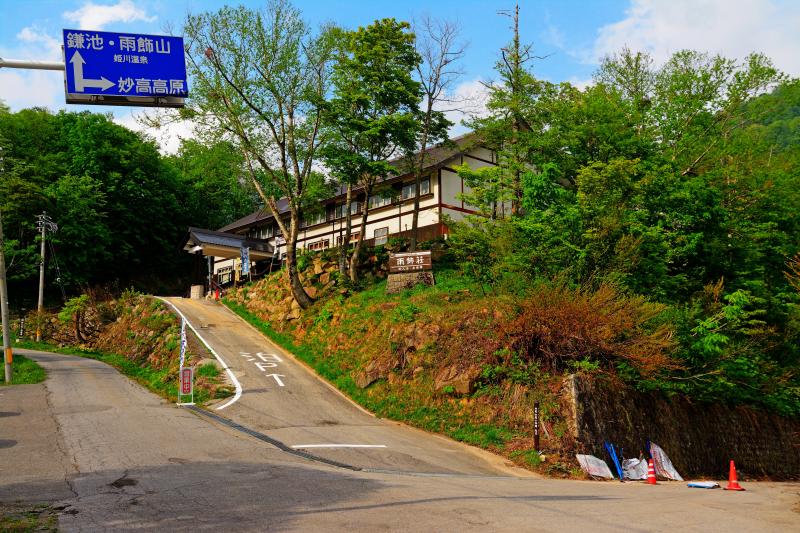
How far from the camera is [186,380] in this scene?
20.7 metres

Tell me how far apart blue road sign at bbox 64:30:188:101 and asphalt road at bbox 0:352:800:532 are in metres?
6.67

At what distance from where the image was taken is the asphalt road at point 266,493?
8.20 m

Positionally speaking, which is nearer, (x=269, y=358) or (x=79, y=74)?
(x=79, y=74)

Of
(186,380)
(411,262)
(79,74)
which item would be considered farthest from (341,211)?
(79,74)

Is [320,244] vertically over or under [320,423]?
over

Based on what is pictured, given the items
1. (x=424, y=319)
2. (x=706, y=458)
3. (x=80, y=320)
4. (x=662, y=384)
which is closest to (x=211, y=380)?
(x=424, y=319)

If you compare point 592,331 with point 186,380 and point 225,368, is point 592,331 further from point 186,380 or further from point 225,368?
point 225,368

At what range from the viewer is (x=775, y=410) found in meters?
24.3

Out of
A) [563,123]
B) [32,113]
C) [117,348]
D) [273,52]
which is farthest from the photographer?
[32,113]

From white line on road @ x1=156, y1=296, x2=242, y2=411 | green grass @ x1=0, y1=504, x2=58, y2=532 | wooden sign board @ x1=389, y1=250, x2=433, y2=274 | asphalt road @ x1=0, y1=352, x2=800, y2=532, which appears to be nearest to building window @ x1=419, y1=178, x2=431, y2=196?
wooden sign board @ x1=389, y1=250, x2=433, y2=274

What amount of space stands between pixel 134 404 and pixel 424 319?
10.4 m

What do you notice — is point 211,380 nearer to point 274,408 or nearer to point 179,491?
point 274,408

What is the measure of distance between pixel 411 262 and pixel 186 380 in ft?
39.3

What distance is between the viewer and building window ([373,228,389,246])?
3962 centimetres
